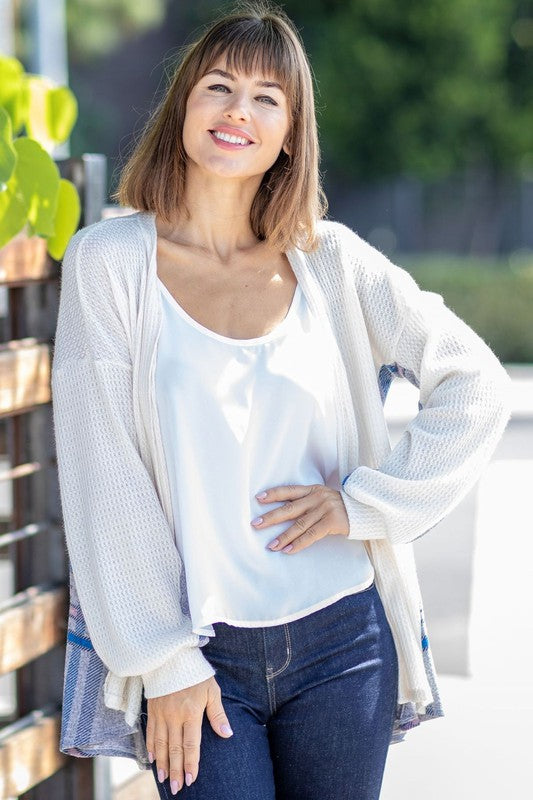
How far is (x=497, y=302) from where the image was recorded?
42.4 feet

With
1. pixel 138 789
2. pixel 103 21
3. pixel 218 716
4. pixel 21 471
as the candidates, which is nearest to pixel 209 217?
pixel 21 471

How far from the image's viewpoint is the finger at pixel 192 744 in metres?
1.78

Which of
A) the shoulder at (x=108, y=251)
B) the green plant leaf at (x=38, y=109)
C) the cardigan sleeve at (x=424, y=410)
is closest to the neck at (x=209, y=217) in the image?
the shoulder at (x=108, y=251)

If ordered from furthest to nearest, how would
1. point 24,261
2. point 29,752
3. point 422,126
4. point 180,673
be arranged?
point 422,126 → point 29,752 → point 24,261 → point 180,673

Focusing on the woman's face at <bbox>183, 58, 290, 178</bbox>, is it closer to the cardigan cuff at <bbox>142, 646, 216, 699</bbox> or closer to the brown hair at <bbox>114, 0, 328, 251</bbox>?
the brown hair at <bbox>114, 0, 328, 251</bbox>

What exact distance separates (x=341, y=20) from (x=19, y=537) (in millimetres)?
14749

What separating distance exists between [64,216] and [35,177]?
0.15 meters

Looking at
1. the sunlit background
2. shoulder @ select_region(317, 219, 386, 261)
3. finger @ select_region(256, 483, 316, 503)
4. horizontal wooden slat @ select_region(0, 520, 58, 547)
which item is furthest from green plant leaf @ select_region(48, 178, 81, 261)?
the sunlit background

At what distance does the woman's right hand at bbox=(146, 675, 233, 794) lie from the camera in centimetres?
178

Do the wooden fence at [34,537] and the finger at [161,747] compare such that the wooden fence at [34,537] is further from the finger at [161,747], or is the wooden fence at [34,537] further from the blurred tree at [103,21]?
the blurred tree at [103,21]

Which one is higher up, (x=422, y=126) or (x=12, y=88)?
(x=12, y=88)

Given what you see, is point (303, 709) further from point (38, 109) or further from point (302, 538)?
point (38, 109)

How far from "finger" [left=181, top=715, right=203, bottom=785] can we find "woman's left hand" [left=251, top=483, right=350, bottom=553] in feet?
0.97

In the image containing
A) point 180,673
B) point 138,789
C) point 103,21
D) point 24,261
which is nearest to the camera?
point 180,673
